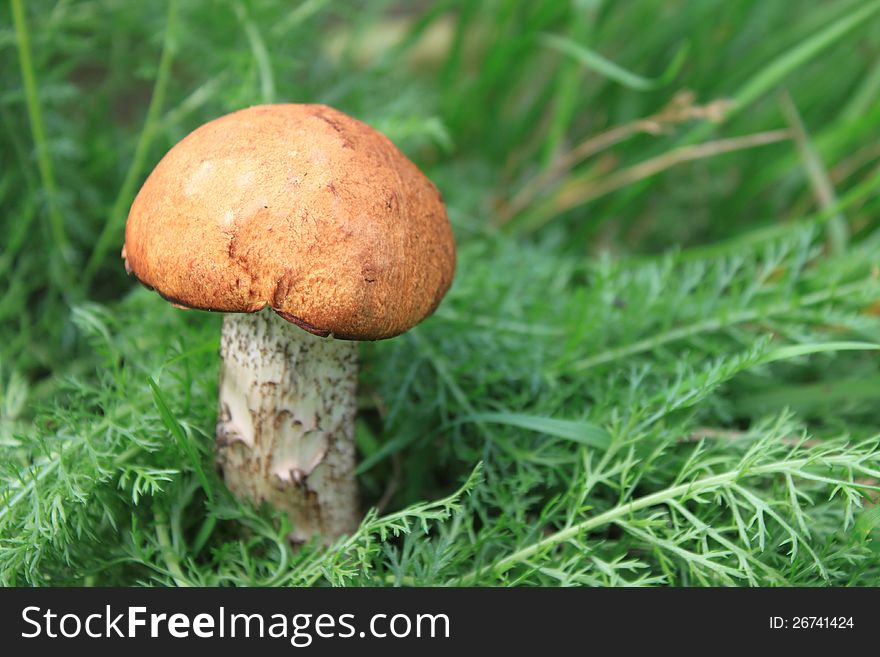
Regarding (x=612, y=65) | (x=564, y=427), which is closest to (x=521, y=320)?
(x=564, y=427)

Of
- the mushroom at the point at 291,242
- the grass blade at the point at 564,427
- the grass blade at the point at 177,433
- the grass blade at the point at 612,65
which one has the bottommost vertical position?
the grass blade at the point at 177,433

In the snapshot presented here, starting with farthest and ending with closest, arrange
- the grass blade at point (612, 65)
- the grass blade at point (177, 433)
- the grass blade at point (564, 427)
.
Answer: the grass blade at point (612, 65)
the grass blade at point (564, 427)
the grass blade at point (177, 433)

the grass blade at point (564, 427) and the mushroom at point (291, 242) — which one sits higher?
the mushroom at point (291, 242)

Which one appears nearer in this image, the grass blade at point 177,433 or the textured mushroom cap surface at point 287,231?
the textured mushroom cap surface at point 287,231

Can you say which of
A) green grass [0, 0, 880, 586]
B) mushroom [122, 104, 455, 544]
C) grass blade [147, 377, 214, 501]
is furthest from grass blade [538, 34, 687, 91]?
grass blade [147, 377, 214, 501]

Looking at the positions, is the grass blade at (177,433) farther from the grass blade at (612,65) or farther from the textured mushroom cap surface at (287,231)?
the grass blade at (612,65)

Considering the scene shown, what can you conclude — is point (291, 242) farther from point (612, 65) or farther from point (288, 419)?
point (612, 65)

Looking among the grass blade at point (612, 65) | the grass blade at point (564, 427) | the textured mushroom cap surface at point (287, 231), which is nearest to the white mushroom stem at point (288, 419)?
the textured mushroom cap surface at point (287, 231)

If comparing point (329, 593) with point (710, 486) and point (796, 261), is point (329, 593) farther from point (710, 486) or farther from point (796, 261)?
point (796, 261)
